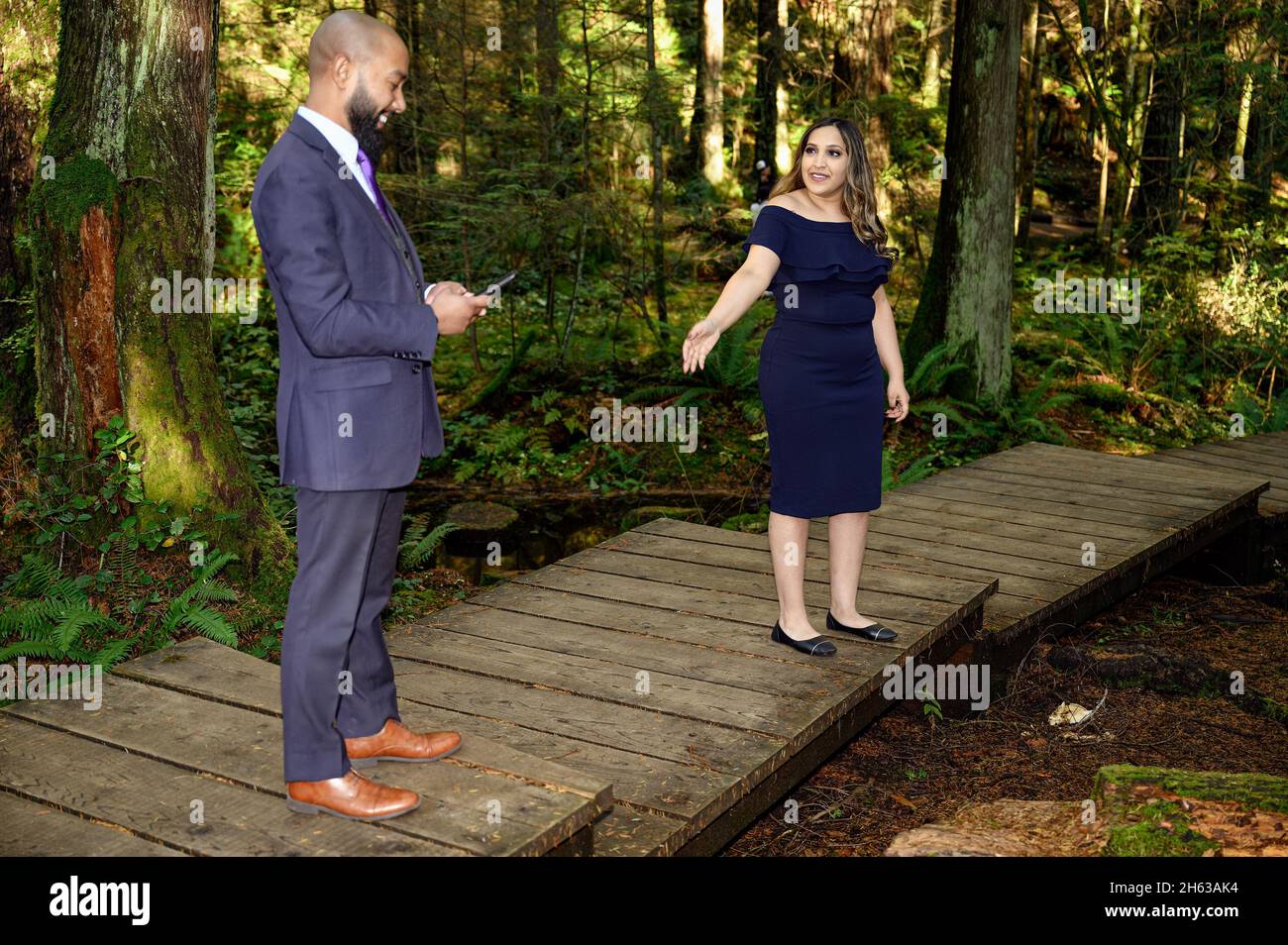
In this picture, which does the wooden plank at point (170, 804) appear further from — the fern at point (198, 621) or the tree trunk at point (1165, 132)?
the tree trunk at point (1165, 132)

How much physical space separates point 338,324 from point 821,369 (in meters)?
2.47

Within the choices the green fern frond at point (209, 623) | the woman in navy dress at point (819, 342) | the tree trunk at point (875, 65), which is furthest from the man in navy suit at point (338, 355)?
the tree trunk at point (875, 65)

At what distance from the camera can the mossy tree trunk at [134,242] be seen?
544cm

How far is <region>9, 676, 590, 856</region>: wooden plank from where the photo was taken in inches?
123

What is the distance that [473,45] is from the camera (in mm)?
12891

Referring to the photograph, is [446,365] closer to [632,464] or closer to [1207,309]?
[632,464]

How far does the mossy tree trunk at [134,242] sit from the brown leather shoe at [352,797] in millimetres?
2759

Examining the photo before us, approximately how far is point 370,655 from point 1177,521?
5.93m

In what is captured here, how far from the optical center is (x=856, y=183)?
15.7ft

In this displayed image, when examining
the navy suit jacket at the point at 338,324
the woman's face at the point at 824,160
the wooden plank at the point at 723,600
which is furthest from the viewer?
the wooden plank at the point at 723,600

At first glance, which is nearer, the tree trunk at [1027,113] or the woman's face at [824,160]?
the woman's face at [824,160]

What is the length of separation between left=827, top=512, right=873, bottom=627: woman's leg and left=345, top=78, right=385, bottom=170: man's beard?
2679 millimetres

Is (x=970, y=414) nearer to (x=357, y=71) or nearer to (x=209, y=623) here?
(x=209, y=623)

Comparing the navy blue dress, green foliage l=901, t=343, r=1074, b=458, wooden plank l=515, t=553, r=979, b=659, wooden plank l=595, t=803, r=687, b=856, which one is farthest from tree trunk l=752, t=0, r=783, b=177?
wooden plank l=595, t=803, r=687, b=856
